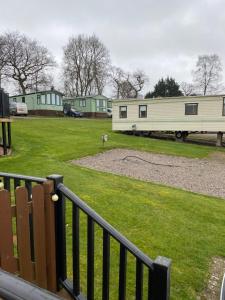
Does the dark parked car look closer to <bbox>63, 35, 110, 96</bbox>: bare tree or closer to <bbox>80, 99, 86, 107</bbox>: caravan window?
<bbox>80, 99, 86, 107</bbox>: caravan window

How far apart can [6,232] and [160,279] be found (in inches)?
48.6

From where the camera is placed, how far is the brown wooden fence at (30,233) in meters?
2.29

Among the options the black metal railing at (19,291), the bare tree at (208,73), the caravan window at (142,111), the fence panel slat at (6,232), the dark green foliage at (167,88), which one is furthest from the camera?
the bare tree at (208,73)

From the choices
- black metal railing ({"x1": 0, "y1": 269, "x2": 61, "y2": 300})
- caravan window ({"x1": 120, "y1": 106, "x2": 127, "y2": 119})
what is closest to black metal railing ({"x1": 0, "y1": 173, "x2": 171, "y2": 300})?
black metal railing ({"x1": 0, "y1": 269, "x2": 61, "y2": 300})

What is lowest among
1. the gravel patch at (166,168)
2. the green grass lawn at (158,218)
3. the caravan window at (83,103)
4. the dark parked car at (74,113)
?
the gravel patch at (166,168)

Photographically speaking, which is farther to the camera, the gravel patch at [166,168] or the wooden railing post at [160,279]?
the gravel patch at [166,168]

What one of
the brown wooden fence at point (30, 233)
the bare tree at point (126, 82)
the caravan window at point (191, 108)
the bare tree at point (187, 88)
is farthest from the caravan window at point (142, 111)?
the bare tree at point (187, 88)

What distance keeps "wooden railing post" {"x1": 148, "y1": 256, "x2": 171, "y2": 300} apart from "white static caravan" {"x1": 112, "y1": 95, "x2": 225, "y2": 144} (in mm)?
18421

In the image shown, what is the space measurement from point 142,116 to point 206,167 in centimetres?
1027

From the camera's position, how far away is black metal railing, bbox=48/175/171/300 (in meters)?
1.96

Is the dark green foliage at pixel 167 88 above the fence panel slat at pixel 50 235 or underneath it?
above

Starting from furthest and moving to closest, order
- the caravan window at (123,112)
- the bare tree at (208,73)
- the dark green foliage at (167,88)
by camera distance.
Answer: the bare tree at (208,73) < the dark green foliage at (167,88) < the caravan window at (123,112)

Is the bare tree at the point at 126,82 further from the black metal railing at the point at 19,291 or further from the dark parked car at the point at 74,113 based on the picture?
the black metal railing at the point at 19,291

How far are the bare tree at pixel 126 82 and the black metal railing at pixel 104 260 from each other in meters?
51.4
